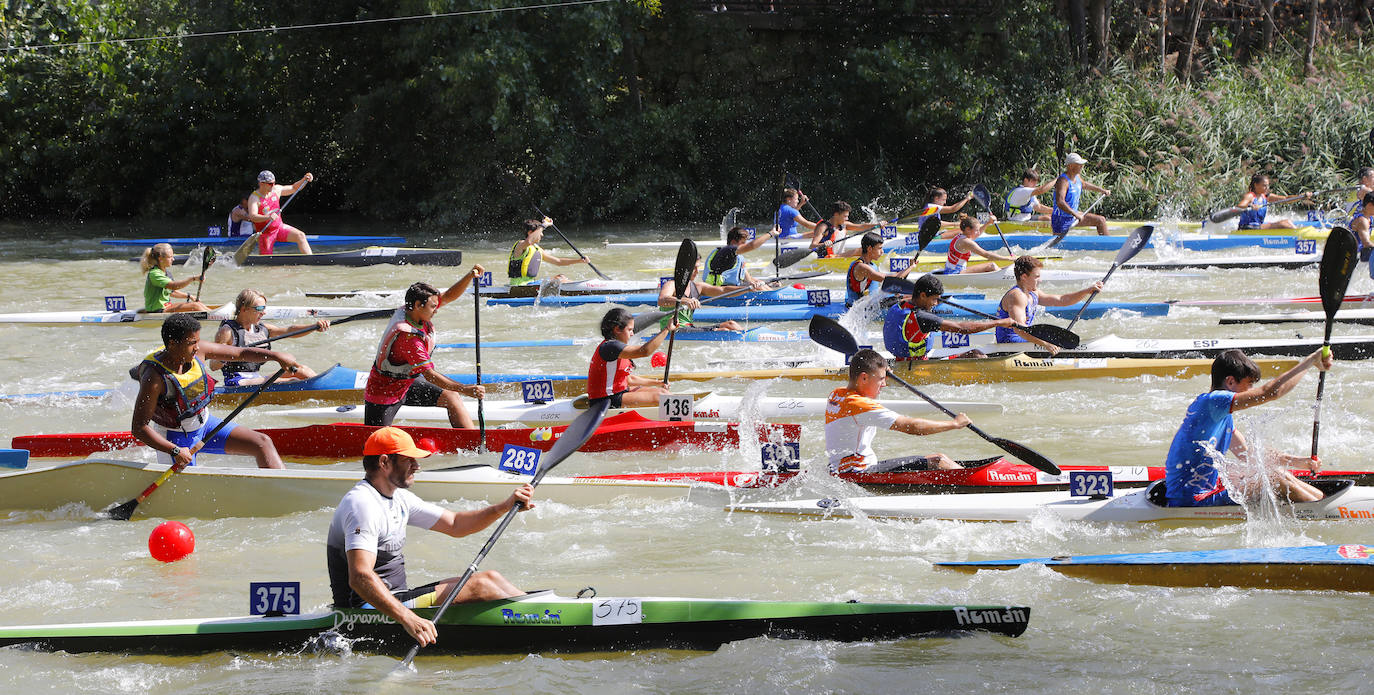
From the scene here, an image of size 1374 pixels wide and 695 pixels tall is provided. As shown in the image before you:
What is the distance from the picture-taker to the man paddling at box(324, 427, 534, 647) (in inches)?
173

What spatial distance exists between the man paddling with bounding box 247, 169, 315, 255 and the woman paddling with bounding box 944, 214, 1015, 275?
8.35 meters

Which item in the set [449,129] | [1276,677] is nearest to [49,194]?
[449,129]

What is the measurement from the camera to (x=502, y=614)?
4.72 metres

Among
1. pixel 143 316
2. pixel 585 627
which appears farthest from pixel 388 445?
pixel 143 316

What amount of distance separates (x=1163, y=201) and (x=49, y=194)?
774 inches

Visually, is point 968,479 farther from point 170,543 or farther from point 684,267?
point 170,543

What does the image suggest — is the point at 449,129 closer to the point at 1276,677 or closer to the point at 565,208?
the point at 565,208

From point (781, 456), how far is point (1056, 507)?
1.40 meters

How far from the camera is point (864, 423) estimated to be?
20.1 ft

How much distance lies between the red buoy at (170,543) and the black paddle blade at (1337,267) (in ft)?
19.1

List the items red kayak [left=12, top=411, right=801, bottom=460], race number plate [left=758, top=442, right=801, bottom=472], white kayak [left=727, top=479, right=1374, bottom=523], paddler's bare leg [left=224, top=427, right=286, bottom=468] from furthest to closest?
red kayak [left=12, top=411, right=801, bottom=460], paddler's bare leg [left=224, top=427, right=286, bottom=468], race number plate [left=758, top=442, right=801, bottom=472], white kayak [left=727, top=479, right=1374, bottom=523]

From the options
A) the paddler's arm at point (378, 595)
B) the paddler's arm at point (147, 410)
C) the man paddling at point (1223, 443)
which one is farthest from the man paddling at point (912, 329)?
the paddler's arm at point (378, 595)

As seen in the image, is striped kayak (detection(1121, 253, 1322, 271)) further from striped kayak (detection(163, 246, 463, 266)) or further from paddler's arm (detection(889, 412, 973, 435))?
striped kayak (detection(163, 246, 463, 266))

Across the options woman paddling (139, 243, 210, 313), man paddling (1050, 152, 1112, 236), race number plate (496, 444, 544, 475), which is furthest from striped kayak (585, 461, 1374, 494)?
man paddling (1050, 152, 1112, 236)
